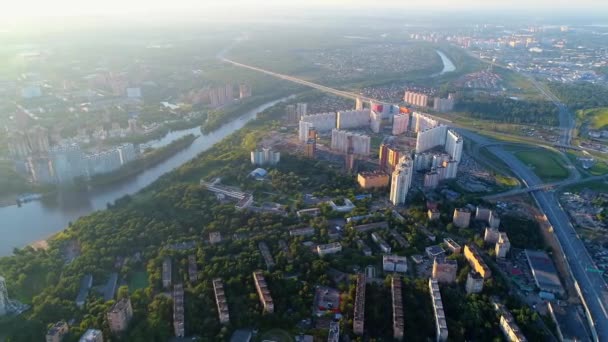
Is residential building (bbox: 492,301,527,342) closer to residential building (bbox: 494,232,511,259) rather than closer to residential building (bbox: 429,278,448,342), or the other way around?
residential building (bbox: 429,278,448,342)

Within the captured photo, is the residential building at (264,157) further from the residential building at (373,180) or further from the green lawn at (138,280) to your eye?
the green lawn at (138,280)

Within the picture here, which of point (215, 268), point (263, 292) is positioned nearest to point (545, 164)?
point (263, 292)

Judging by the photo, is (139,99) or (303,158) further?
(139,99)

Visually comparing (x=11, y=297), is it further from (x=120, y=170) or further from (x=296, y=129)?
(x=296, y=129)

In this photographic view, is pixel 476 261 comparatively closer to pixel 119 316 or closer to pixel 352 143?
pixel 119 316

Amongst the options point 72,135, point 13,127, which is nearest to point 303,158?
point 72,135
